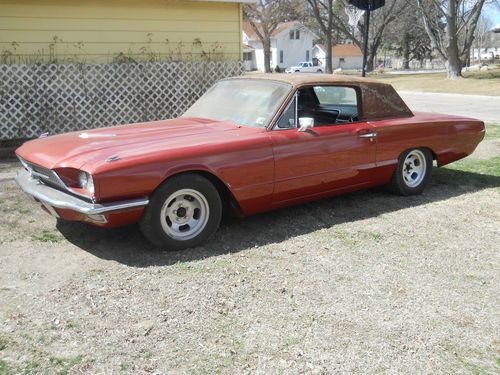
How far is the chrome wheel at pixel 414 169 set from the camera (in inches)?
240

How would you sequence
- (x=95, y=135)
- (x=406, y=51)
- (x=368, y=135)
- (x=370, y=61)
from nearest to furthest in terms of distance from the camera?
(x=95, y=135), (x=368, y=135), (x=370, y=61), (x=406, y=51)

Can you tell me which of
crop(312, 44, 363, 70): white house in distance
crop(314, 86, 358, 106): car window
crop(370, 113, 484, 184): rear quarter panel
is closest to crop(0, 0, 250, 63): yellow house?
crop(314, 86, 358, 106): car window

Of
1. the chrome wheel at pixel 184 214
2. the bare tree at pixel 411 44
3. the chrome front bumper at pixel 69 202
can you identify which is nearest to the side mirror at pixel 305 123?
the chrome wheel at pixel 184 214

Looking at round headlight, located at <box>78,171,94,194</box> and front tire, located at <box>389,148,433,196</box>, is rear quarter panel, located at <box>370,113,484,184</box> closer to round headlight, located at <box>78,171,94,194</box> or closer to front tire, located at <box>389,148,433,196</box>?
front tire, located at <box>389,148,433,196</box>

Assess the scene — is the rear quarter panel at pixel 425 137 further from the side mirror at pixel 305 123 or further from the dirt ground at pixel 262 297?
the side mirror at pixel 305 123

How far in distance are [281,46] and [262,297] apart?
237 feet

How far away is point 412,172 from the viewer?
20.3 ft

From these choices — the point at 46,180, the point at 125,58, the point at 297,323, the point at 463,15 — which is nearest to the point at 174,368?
the point at 297,323

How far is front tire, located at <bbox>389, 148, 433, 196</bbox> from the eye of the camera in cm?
595

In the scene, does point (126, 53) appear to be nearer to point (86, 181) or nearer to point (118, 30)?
point (118, 30)

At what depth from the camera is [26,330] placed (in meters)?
3.12

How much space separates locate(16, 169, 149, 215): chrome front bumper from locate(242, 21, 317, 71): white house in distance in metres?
67.2

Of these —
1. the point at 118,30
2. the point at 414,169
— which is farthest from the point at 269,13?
the point at 414,169

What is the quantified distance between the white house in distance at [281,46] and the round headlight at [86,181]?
67.5 meters
